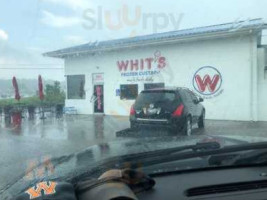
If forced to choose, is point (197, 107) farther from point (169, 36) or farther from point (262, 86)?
point (169, 36)

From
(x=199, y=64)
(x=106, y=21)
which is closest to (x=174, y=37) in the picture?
(x=199, y=64)

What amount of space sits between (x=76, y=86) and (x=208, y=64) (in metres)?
9.56

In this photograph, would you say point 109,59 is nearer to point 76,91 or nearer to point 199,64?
point 76,91

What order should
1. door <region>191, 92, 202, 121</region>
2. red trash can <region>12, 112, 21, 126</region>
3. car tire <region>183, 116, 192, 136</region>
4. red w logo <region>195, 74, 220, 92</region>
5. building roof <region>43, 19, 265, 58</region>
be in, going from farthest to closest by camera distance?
red trash can <region>12, 112, 21, 126</region>, red w logo <region>195, 74, 220, 92</region>, building roof <region>43, 19, 265, 58</region>, door <region>191, 92, 202, 121</region>, car tire <region>183, 116, 192, 136</region>

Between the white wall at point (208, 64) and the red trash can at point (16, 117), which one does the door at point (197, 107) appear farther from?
the red trash can at point (16, 117)

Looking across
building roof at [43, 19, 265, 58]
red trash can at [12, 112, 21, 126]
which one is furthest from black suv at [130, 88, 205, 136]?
red trash can at [12, 112, 21, 126]

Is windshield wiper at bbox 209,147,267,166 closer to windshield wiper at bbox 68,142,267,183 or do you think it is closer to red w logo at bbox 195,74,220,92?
windshield wiper at bbox 68,142,267,183

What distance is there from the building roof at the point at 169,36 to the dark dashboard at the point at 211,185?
14238 millimetres

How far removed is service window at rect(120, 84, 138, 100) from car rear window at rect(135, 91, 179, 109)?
10063 mm

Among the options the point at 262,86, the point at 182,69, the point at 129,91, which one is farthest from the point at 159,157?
the point at 129,91

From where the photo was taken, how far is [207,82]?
1891 cm

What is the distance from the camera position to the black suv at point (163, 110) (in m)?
10.9

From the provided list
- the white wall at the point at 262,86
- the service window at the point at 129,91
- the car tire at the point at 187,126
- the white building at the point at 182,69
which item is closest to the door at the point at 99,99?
the white building at the point at 182,69

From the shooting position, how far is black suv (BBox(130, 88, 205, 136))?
35.8ft
